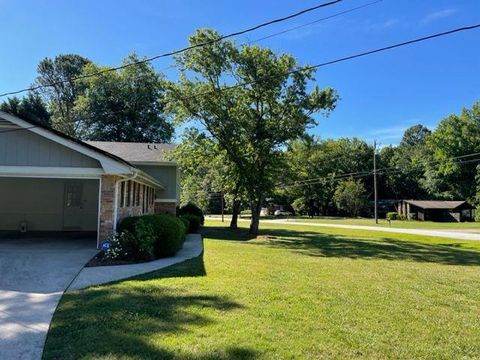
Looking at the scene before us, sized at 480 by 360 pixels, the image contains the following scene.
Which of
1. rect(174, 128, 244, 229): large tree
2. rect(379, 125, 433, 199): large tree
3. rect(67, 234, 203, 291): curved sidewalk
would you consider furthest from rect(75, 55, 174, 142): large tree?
rect(379, 125, 433, 199): large tree

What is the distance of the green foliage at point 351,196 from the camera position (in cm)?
6944

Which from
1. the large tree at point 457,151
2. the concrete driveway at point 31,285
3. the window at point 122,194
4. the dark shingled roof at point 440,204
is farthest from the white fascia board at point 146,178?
the large tree at point 457,151

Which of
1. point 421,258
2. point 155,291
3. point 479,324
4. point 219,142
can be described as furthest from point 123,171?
point 219,142

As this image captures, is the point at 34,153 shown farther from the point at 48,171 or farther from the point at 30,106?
the point at 30,106

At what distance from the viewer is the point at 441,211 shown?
69.2 metres

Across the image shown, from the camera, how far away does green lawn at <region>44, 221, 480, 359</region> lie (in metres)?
4.62

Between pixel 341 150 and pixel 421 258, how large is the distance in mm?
65042

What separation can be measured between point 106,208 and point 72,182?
6330 mm

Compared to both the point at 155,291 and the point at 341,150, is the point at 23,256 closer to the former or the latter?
the point at 155,291

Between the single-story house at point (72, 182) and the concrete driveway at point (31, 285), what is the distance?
1511mm

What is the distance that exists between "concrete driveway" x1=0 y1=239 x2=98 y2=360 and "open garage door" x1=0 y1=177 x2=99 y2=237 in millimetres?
4025

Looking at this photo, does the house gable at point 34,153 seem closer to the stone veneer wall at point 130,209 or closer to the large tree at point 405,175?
the stone veneer wall at point 130,209

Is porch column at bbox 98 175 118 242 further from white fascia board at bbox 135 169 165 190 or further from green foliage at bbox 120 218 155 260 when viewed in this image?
green foliage at bbox 120 218 155 260

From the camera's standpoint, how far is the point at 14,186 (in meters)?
17.4
